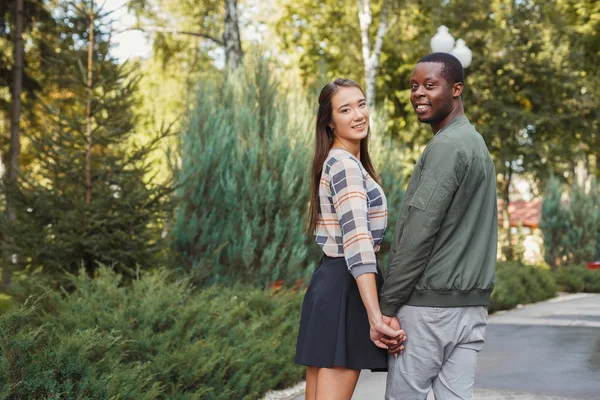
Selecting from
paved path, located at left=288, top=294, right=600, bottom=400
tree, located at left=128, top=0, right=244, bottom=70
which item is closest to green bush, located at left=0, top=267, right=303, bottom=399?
paved path, located at left=288, top=294, right=600, bottom=400

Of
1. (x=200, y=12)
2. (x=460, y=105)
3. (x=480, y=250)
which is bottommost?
(x=480, y=250)

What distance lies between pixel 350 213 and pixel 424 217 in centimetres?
30

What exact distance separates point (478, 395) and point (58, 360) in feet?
11.2

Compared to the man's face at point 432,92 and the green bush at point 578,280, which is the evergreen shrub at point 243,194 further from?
the green bush at point 578,280

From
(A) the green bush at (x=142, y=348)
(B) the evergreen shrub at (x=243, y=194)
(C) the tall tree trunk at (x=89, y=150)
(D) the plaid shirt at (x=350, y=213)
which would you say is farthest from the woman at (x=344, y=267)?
(B) the evergreen shrub at (x=243, y=194)

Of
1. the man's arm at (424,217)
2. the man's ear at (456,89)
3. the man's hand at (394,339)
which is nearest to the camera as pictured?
the man's arm at (424,217)

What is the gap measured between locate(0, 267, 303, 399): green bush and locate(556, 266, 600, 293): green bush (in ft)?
43.2

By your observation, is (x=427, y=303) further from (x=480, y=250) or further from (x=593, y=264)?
(x=593, y=264)

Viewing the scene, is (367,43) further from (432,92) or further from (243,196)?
(432,92)

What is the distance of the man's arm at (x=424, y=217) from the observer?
300cm

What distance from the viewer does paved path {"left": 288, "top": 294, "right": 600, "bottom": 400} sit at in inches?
253

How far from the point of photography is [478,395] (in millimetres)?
6270

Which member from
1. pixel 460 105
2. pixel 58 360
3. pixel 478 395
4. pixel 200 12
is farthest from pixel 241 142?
pixel 200 12

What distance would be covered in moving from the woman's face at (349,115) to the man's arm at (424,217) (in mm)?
402
